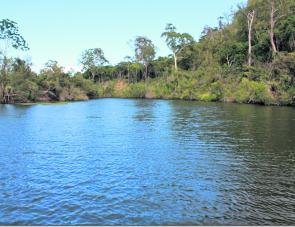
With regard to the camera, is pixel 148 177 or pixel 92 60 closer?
pixel 148 177

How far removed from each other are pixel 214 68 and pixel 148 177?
81.7 metres

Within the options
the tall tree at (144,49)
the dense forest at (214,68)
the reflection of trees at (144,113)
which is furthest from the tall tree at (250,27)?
the tall tree at (144,49)

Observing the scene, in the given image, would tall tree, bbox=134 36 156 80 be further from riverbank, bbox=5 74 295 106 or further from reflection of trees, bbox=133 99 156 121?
reflection of trees, bbox=133 99 156 121

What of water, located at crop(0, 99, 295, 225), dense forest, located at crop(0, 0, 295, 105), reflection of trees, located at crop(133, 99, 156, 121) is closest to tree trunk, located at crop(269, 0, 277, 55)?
dense forest, located at crop(0, 0, 295, 105)

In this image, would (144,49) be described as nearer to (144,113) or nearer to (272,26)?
(272,26)

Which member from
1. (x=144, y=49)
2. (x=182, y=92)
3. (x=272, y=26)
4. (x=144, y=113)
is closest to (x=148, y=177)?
(x=144, y=113)

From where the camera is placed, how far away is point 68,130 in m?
36.8

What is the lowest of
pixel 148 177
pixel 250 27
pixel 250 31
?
pixel 148 177

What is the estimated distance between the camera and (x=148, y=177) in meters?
18.8

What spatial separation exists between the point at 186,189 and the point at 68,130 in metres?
22.7

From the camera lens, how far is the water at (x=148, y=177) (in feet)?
44.4

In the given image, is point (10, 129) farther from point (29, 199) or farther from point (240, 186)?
point (240, 186)

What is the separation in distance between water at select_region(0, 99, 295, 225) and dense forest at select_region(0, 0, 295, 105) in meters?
40.2

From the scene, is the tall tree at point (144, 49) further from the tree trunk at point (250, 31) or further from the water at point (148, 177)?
the water at point (148, 177)
